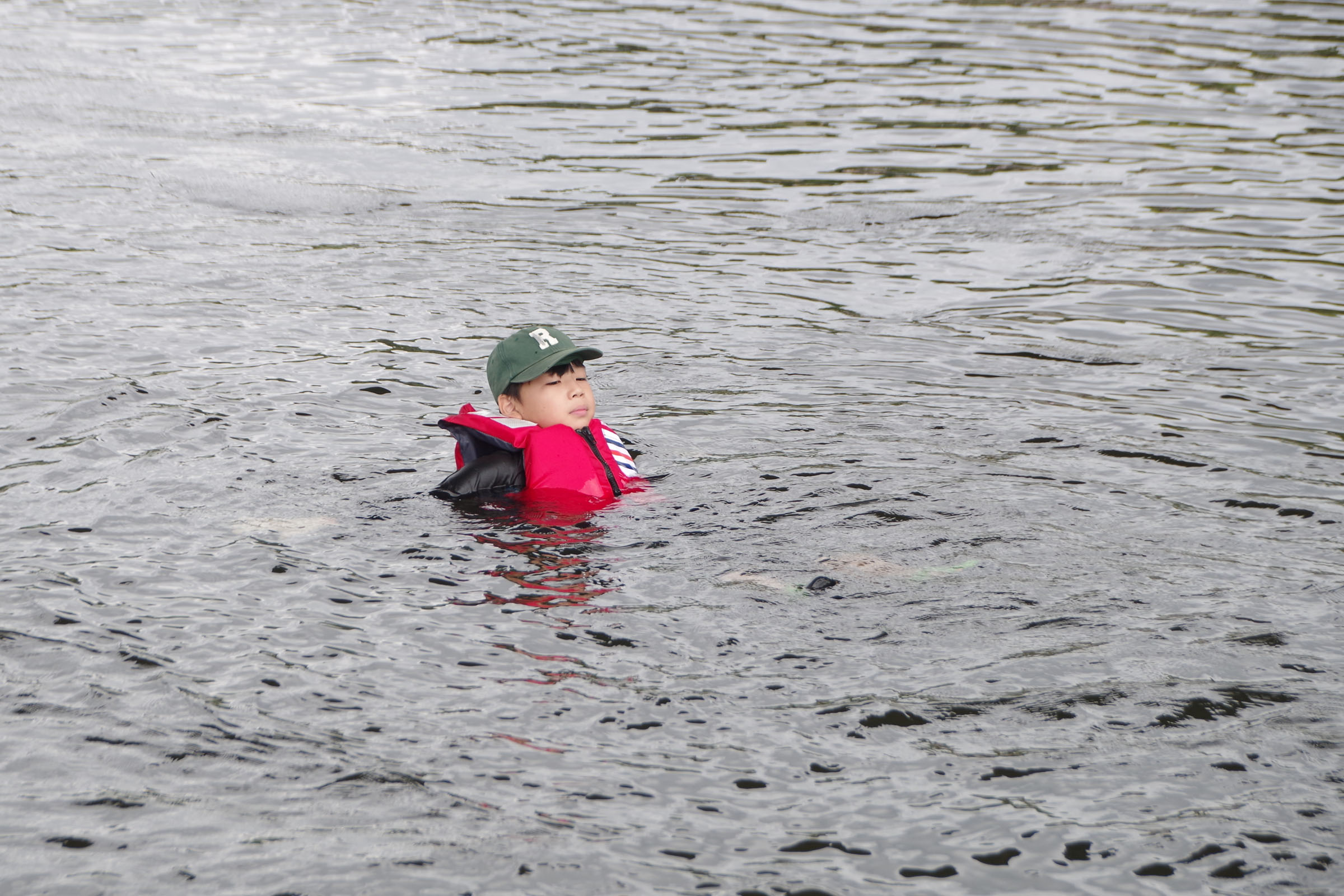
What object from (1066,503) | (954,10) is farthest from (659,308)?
(954,10)

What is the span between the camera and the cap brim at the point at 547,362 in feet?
22.2

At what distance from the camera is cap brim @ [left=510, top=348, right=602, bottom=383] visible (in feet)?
22.2

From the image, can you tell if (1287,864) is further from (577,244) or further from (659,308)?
(577,244)

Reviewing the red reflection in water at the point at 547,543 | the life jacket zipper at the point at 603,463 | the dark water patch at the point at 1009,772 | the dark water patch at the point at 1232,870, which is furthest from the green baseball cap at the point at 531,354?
the dark water patch at the point at 1232,870

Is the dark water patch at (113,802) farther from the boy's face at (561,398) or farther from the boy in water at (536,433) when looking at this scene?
the boy's face at (561,398)

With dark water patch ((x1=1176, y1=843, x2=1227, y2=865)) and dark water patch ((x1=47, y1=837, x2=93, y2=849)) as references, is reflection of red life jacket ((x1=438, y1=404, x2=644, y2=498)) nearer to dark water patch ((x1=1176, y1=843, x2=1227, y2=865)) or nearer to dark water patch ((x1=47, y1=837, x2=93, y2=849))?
dark water patch ((x1=47, y1=837, x2=93, y2=849))

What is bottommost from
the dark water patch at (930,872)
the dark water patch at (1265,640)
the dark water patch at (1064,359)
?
the dark water patch at (930,872)

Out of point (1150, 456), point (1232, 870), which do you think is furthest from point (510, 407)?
point (1232, 870)

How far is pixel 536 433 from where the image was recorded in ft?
22.7

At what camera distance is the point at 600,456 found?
22.9 ft

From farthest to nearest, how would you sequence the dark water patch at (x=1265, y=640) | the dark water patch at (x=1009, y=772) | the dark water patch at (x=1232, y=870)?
the dark water patch at (x=1265, y=640) → the dark water patch at (x=1009, y=772) → the dark water patch at (x=1232, y=870)

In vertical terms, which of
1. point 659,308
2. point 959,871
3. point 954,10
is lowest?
point 959,871

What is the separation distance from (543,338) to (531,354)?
0.37ft

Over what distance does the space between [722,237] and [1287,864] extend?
890cm
